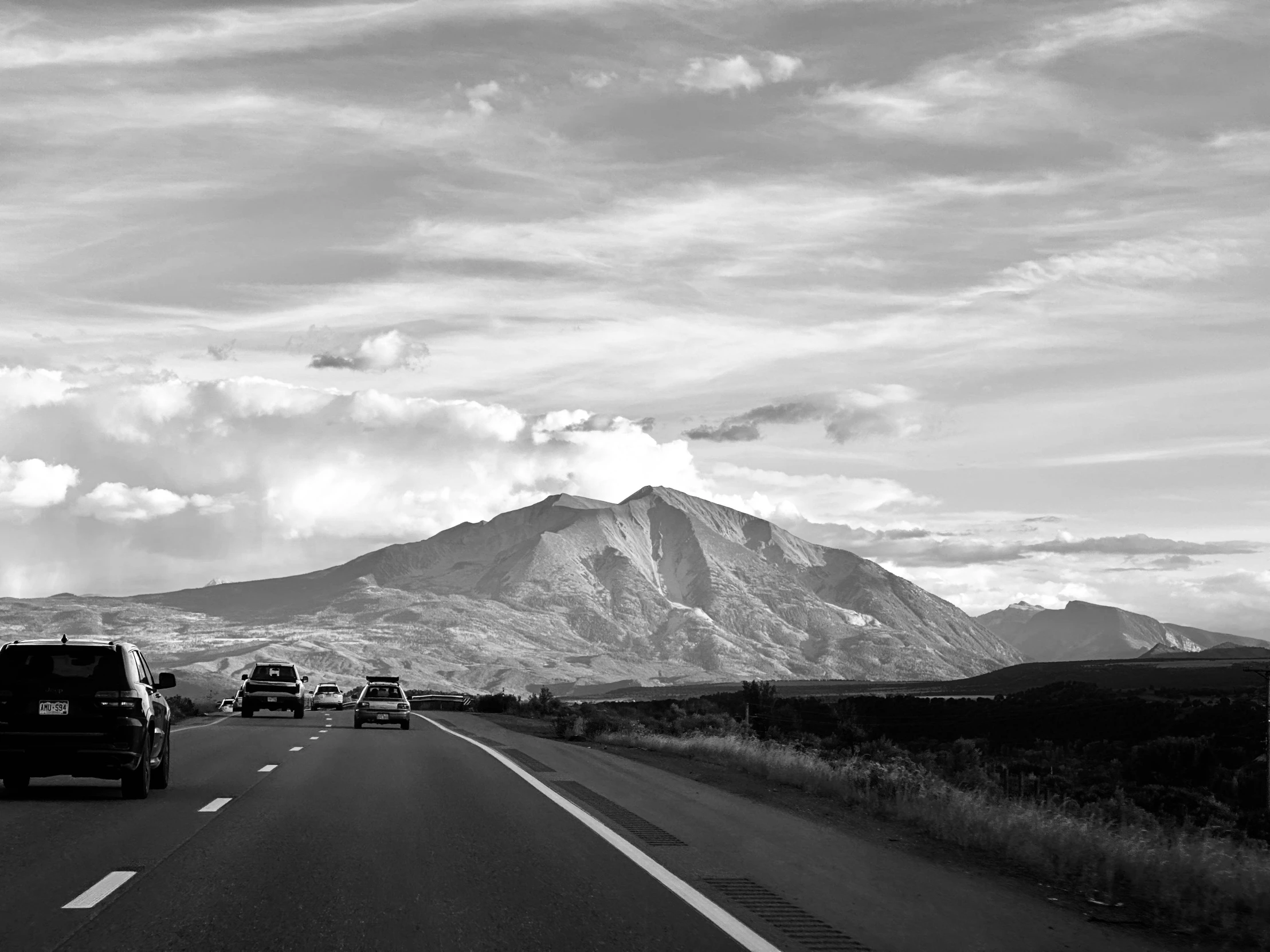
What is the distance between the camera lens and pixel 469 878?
11.2 m

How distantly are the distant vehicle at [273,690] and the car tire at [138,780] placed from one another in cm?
3333

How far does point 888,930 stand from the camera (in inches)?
365

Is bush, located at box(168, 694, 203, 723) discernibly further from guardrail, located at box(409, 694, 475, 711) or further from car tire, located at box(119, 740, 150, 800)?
car tire, located at box(119, 740, 150, 800)

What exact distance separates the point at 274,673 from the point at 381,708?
33.0 ft

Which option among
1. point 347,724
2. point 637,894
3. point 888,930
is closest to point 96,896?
point 637,894

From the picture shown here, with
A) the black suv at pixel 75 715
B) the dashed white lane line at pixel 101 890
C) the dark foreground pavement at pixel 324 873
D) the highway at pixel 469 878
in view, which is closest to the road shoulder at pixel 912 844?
the highway at pixel 469 878

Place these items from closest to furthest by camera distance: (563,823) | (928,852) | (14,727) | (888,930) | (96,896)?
(888,930) → (96,896) → (928,852) → (563,823) → (14,727)

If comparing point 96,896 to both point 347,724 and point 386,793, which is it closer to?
point 386,793

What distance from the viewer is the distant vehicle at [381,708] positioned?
4294cm

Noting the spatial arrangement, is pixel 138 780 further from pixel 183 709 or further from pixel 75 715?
pixel 183 709

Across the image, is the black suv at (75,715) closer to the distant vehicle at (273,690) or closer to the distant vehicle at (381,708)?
the distant vehicle at (381,708)

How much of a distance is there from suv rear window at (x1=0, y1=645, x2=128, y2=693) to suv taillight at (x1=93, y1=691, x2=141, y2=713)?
2.8 inches

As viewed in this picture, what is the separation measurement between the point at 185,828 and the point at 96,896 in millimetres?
4281

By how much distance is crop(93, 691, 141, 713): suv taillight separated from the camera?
17.0 m
